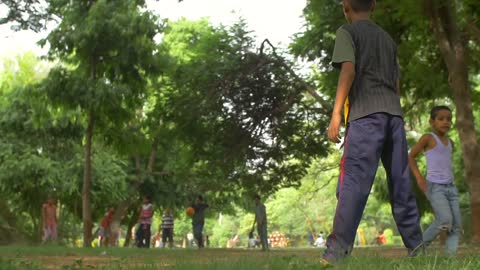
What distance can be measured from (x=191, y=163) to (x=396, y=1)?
958 centimetres

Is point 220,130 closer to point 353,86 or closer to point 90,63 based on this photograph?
point 90,63

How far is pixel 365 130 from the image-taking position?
15.6ft

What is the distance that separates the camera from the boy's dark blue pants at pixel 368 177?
15.4 feet

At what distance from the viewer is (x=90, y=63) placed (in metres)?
18.1

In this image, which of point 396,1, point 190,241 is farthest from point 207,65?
point 190,241

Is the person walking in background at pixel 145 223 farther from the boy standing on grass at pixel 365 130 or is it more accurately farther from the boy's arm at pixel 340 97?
the boy's arm at pixel 340 97

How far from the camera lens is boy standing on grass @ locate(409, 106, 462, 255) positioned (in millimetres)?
6473

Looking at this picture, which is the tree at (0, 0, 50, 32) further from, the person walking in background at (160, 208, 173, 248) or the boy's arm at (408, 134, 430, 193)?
the person walking in background at (160, 208, 173, 248)

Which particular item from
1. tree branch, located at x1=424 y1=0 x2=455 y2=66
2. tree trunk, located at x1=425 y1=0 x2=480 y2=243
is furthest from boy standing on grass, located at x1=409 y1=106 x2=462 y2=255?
tree branch, located at x1=424 y1=0 x2=455 y2=66


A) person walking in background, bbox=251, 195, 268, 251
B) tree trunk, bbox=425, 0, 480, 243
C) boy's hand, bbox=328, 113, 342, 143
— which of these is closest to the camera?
boy's hand, bbox=328, 113, 342, 143

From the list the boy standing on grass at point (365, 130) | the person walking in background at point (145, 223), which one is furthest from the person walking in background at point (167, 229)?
the boy standing on grass at point (365, 130)

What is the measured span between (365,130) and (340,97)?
28 cm

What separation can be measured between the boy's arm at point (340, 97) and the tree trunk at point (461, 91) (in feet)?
28.1

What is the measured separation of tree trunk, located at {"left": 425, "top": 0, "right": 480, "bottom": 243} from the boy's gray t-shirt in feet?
27.2
